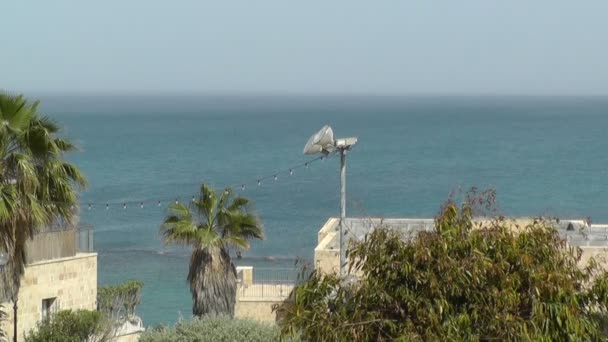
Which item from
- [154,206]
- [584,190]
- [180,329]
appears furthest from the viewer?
[584,190]

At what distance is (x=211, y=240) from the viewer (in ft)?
76.0

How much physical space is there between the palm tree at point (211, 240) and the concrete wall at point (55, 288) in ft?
5.80

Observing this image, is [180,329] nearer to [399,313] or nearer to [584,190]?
[399,313]

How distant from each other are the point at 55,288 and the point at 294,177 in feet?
249

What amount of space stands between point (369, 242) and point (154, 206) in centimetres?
6788

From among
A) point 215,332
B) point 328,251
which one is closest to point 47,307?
point 215,332

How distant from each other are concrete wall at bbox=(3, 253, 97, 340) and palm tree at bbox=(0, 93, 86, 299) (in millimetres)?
4954

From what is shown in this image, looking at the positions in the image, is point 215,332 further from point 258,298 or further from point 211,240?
point 258,298

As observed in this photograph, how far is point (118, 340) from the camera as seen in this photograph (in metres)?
26.1

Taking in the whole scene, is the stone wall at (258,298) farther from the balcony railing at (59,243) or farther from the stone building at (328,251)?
the balcony railing at (59,243)

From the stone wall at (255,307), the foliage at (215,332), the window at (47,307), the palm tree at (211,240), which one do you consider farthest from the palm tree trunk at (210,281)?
the stone wall at (255,307)

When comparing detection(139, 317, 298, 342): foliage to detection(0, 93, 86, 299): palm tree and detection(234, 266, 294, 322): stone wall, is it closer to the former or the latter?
detection(0, 93, 86, 299): palm tree

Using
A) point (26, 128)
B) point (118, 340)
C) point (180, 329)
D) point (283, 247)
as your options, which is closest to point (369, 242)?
point (26, 128)

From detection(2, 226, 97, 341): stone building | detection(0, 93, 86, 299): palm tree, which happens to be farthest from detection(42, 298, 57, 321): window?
detection(0, 93, 86, 299): palm tree
